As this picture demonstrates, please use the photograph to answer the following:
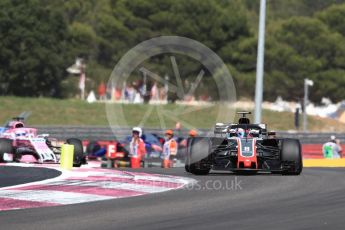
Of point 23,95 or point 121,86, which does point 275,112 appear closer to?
point 23,95

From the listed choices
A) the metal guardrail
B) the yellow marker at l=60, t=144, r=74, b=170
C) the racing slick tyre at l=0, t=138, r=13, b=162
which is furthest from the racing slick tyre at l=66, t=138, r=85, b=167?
the metal guardrail

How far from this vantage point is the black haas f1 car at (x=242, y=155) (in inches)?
699

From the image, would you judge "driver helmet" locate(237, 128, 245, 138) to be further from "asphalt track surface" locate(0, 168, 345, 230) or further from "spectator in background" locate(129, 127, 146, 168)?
"spectator in background" locate(129, 127, 146, 168)

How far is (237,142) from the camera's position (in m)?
18.0


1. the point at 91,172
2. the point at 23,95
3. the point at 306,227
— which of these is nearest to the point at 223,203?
the point at 306,227

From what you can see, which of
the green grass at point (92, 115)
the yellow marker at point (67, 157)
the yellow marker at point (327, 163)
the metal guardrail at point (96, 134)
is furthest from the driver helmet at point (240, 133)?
the green grass at point (92, 115)

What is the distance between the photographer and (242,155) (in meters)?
17.8

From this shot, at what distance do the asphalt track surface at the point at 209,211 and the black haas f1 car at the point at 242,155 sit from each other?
2.76 meters

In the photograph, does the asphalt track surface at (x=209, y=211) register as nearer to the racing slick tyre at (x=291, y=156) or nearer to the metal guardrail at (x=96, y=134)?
the racing slick tyre at (x=291, y=156)

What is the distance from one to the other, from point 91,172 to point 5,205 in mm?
5284

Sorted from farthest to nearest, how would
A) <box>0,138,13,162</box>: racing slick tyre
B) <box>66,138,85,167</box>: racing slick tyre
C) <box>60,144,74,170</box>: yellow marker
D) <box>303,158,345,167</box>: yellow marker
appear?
<box>303,158,345,167</box>: yellow marker, <box>0,138,13,162</box>: racing slick tyre, <box>66,138,85,167</box>: racing slick tyre, <box>60,144,74,170</box>: yellow marker

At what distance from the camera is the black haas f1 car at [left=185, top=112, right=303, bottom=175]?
17.8 meters

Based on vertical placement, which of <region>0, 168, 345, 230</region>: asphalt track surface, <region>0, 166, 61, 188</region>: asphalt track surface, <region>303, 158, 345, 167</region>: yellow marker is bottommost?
<region>0, 168, 345, 230</region>: asphalt track surface

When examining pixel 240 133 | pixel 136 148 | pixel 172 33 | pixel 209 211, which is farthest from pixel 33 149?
pixel 172 33
